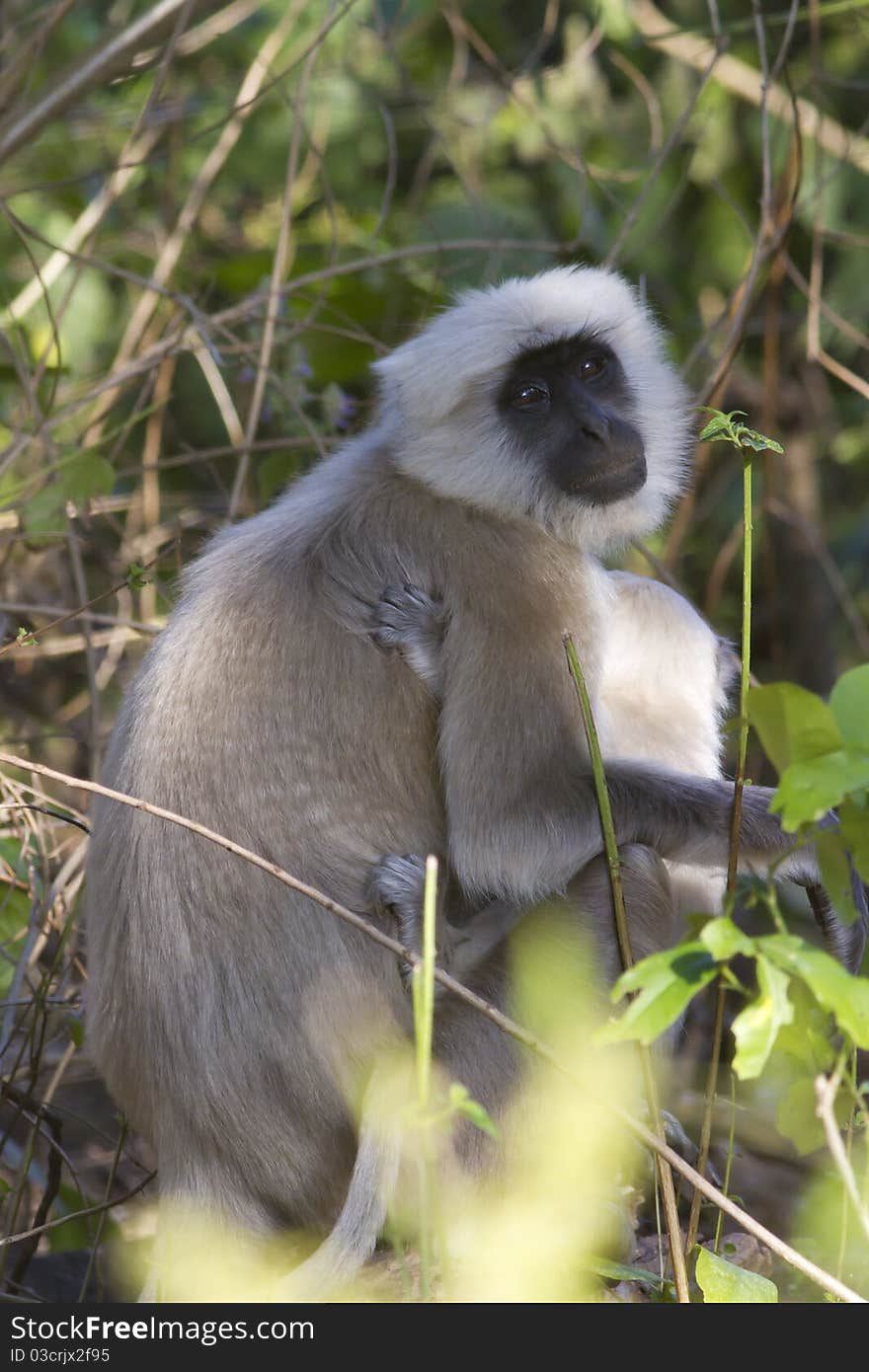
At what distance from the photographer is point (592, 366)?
9.89 feet

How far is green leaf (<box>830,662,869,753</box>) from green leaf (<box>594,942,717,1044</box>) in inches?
9.7

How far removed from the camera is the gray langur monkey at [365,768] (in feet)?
7.63

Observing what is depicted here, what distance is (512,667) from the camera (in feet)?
8.65

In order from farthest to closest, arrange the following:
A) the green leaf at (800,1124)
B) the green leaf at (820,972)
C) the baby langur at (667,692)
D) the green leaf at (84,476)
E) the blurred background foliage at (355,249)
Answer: the blurred background foliage at (355,249) < the green leaf at (84,476) < the baby langur at (667,692) < the green leaf at (800,1124) < the green leaf at (820,972)

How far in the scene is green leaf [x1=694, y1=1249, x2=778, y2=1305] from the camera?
1.82 m

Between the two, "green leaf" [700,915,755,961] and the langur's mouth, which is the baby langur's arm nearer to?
the langur's mouth

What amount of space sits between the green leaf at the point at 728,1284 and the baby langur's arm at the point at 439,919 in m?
0.63

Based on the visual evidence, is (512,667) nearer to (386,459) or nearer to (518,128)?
(386,459)

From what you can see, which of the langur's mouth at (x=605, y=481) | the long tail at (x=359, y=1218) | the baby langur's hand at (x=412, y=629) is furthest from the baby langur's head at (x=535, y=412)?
the long tail at (x=359, y=1218)

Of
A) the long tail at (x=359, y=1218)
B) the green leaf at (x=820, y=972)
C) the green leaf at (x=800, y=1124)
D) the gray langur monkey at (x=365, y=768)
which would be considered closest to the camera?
the green leaf at (x=820, y=972)

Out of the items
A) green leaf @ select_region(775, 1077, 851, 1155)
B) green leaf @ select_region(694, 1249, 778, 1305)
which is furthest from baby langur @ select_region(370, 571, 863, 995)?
green leaf @ select_region(694, 1249, 778, 1305)

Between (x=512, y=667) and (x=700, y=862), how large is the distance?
1.53 feet

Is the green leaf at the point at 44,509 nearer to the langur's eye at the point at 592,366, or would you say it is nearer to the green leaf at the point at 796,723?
the langur's eye at the point at 592,366
